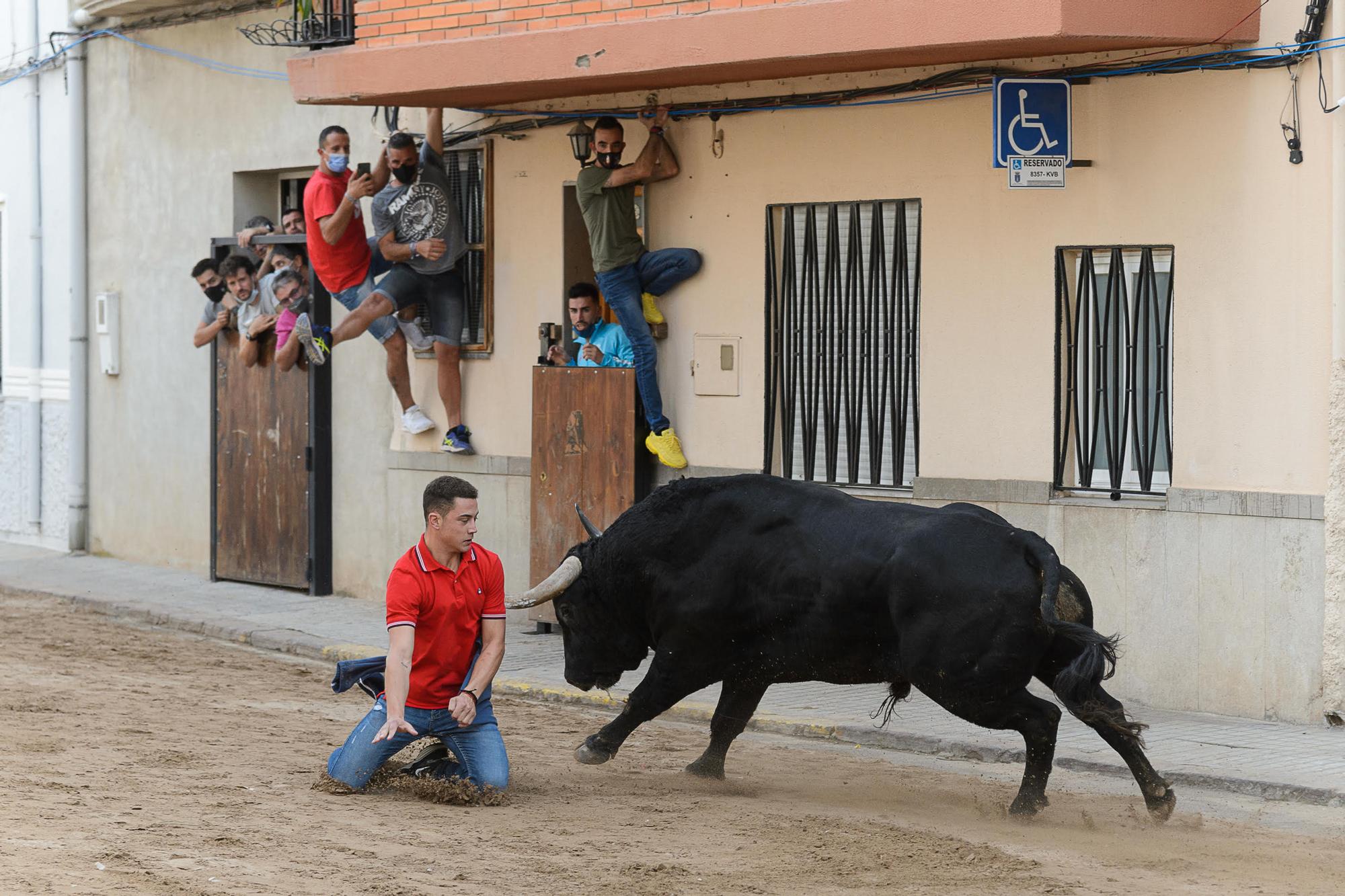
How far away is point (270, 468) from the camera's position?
15.8 meters

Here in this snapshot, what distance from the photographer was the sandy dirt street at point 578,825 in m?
6.46

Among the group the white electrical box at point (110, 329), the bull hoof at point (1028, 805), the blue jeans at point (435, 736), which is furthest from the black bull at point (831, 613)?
the white electrical box at point (110, 329)

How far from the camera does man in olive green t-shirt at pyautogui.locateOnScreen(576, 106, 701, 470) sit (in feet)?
41.1

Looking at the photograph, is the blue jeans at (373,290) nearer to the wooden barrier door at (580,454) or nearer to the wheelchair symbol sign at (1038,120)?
the wooden barrier door at (580,454)

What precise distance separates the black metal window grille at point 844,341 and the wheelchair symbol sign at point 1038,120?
117cm

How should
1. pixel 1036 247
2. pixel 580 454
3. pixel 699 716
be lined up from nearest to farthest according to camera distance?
pixel 699 716 → pixel 1036 247 → pixel 580 454

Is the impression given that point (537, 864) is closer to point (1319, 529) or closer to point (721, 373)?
point (1319, 529)

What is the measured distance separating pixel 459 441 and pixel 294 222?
261 centimetres

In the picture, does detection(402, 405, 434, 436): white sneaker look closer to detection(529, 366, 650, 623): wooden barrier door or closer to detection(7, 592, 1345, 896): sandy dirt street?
detection(529, 366, 650, 623): wooden barrier door

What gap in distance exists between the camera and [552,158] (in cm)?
1353

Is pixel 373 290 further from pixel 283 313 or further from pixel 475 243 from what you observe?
pixel 283 313

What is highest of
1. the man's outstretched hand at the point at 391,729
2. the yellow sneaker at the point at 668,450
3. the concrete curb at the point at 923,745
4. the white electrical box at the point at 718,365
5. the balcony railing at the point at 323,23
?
the balcony railing at the point at 323,23

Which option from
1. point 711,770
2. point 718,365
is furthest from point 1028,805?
point 718,365

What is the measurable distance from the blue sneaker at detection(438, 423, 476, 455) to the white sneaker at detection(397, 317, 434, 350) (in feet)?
2.19
